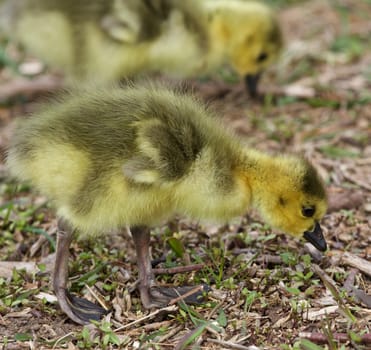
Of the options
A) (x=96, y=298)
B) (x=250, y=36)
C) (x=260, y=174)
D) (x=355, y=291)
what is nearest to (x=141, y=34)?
(x=250, y=36)

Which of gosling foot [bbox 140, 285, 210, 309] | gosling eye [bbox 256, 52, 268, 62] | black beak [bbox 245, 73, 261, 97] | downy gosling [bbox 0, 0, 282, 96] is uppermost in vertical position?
gosling foot [bbox 140, 285, 210, 309]

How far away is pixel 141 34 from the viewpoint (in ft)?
12.2

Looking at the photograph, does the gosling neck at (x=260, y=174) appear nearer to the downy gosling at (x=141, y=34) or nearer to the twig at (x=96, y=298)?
the twig at (x=96, y=298)

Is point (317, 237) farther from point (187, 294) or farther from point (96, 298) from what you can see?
point (96, 298)

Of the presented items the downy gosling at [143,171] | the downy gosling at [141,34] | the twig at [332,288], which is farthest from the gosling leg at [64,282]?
the downy gosling at [141,34]

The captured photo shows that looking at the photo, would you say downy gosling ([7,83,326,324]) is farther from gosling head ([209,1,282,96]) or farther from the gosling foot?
gosling head ([209,1,282,96])

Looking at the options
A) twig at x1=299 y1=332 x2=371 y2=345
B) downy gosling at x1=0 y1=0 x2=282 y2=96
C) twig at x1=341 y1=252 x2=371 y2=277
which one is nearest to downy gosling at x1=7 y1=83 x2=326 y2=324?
twig at x1=341 y1=252 x2=371 y2=277

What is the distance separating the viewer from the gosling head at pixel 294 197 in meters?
2.32

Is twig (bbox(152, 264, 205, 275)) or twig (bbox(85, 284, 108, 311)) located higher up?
twig (bbox(152, 264, 205, 275))

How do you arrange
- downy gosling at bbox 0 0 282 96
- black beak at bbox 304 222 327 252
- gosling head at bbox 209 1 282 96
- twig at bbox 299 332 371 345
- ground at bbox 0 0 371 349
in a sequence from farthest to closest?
1. gosling head at bbox 209 1 282 96
2. downy gosling at bbox 0 0 282 96
3. black beak at bbox 304 222 327 252
4. ground at bbox 0 0 371 349
5. twig at bbox 299 332 371 345

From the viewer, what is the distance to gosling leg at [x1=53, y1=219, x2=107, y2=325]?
2.33 m

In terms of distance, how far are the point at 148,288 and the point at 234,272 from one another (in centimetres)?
30

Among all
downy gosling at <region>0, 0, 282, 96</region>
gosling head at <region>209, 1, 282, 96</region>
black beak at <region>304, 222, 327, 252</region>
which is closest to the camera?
black beak at <region>304, 222, 327, 252</region>

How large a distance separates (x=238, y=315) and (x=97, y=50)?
1.89m
